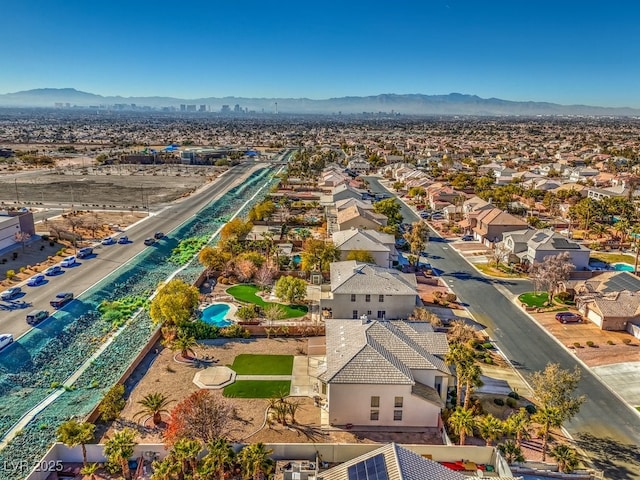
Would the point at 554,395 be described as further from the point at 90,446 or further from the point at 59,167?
the point at 59,167

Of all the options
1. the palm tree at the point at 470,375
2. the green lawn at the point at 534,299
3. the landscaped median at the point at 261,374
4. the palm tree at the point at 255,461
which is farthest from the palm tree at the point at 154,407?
the green lawn at the point at 534,299

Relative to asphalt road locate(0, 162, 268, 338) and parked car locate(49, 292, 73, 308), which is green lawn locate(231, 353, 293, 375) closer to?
asphalt road locate(0, 162, 268, 338)

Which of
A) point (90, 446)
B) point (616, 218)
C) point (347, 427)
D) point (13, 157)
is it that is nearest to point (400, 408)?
point (347, 427)

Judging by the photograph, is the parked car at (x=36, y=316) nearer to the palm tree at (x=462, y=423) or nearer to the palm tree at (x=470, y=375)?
the palm tree at (x=462, y=423)

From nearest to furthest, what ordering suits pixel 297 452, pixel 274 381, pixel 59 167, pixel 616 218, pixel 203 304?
pixel 297 452 < pixel 274 381 < pixel 203 304 < pixel 616 218 < pixel 59 167

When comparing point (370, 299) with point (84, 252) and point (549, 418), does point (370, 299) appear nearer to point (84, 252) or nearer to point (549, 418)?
point (549, 418)

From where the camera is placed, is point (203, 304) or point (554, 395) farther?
point (203, 304)
